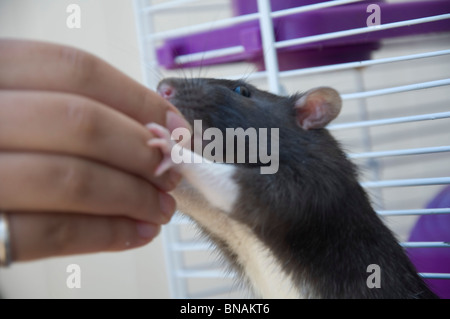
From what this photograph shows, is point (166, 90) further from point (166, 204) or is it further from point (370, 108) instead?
point (370, 108)

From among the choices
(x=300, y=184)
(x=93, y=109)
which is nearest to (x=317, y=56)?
(x=300, y=184)

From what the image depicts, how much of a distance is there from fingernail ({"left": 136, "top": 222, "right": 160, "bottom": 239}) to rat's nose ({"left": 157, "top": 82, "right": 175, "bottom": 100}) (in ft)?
1.16

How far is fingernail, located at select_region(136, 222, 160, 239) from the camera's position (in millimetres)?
598

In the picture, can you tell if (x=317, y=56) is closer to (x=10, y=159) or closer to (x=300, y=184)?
(x=300, y=184)

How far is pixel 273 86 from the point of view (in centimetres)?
121

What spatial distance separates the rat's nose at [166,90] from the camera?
904mm

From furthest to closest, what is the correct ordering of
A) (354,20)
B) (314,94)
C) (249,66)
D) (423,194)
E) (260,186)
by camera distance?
(423,194), (249,66), (354,20), (314,94), (260,186)

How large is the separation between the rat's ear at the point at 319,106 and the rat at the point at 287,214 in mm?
21

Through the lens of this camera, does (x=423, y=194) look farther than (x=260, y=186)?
Yes

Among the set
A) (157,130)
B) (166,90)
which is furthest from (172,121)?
(166,90)

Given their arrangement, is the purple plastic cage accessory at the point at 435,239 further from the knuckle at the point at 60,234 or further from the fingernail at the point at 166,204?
the knuckle at the point at 60,234

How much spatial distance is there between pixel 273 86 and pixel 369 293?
0.57 metres

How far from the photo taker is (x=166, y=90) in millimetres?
904

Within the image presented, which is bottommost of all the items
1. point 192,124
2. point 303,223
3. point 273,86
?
point 303,223
